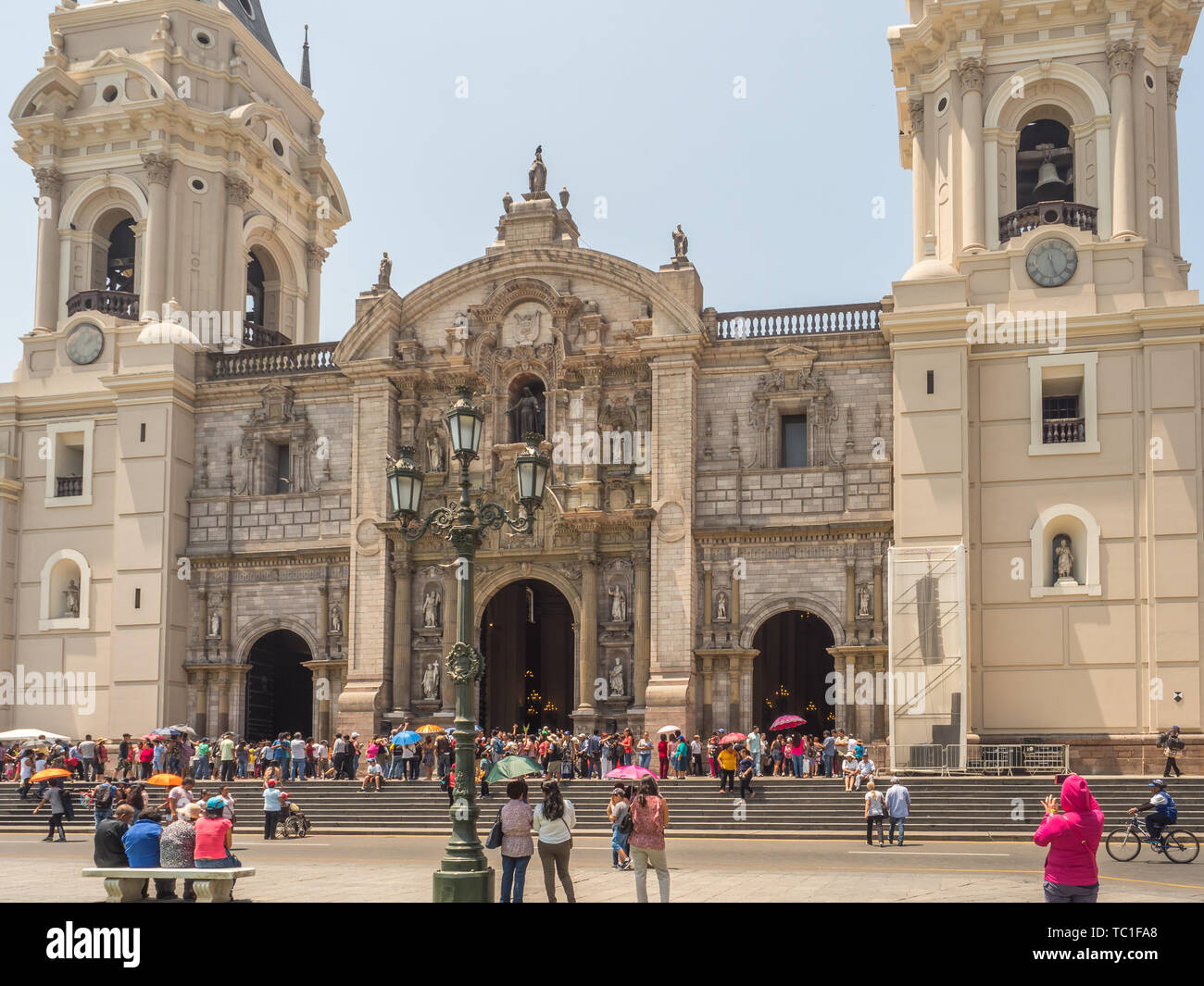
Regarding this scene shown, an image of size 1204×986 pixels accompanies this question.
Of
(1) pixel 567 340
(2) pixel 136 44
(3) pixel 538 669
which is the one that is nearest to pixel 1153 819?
(1) pixel 567 340

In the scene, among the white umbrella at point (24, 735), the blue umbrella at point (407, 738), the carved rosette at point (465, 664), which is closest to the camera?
the carved rosette at point (465, 664)

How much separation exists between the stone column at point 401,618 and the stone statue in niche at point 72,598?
1026 cm

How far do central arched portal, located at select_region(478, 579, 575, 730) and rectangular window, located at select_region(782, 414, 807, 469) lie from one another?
9406mm

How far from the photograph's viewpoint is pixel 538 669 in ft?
166

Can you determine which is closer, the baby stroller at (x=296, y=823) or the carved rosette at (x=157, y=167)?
the baby stroller at (x=296, y=823)

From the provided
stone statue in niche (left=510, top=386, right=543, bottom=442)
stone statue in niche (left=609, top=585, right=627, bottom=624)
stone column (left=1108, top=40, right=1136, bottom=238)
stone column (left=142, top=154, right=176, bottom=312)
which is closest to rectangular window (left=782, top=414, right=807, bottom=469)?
stone statue in niche (left=609, top=585, right=627, bottom=624)

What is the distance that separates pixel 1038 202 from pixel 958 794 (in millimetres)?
16732

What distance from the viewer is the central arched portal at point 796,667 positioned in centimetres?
4831

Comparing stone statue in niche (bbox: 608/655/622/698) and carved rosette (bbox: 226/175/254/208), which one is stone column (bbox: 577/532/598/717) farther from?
carved rosette (bbox: 226/175/254/208)

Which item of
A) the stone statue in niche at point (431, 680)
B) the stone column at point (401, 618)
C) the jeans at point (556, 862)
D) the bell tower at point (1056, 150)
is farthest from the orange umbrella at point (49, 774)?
the bell tower at point (1056, 150)

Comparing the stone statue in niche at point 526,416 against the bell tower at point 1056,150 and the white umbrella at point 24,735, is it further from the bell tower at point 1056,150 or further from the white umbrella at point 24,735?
the white umbrella at point 24,735

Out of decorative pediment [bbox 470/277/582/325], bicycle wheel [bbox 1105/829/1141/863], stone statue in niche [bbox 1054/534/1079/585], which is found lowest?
bicycle wheel [bbox 1105/829/1141/863]

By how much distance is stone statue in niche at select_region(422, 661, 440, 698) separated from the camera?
43.0 metres

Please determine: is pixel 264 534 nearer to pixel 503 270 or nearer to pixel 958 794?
pixel 503 270
